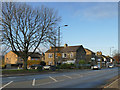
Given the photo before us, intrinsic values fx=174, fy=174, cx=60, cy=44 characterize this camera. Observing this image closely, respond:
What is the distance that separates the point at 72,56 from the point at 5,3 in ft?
127

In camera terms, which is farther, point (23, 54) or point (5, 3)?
point (23, 54)

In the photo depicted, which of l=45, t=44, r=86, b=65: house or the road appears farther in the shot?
l=45, t=44, r=86, b=65: house

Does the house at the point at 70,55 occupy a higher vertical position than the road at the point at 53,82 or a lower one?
higher

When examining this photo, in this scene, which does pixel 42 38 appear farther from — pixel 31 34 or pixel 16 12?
pixel 16 12

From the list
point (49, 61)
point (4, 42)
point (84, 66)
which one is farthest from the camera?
point (49, 61)

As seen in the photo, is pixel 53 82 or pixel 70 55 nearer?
pixel 53 82

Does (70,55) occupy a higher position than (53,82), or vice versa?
(70,55)

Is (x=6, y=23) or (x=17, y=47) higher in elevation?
(x=6, y=23)

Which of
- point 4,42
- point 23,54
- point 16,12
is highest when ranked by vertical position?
point 16,12

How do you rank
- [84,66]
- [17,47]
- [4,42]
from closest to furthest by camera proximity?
[4,42] → [17,47] → [84,66]

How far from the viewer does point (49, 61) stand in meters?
68.8

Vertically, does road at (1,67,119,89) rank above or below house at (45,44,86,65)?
below

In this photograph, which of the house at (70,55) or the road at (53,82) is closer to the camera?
the road at (53,82)

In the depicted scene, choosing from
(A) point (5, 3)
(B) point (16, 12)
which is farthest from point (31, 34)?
(A) point (5, 3)
